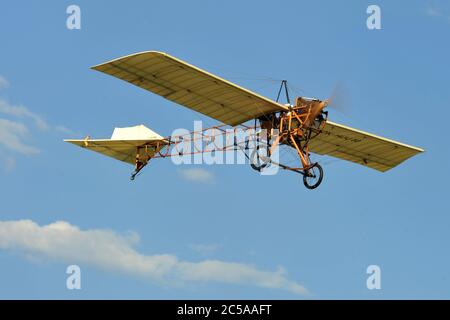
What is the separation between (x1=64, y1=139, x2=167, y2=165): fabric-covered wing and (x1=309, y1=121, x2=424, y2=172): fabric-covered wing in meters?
7.24

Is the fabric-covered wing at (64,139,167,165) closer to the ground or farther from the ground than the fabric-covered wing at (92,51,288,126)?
closer to the ground

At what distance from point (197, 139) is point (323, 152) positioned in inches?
241

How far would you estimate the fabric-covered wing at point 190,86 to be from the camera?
119ft

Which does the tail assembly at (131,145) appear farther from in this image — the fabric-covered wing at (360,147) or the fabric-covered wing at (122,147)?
the fabric-covered wing at (360,147)

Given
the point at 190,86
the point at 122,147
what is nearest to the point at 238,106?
the point at 190,86

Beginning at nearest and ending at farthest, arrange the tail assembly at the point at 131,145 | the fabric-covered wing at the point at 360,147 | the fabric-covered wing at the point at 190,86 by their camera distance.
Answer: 1. the fabric-covered wing at the point at 190,86
2. the fabric-covered wing at the point at 360,147
3. the tail assembly at the point at 131,145

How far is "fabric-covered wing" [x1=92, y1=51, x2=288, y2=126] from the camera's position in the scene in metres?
36.2

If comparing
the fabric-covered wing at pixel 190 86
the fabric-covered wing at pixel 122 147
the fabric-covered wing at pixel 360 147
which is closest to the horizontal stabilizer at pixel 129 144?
the fabric-covered wing at pixel 122 147

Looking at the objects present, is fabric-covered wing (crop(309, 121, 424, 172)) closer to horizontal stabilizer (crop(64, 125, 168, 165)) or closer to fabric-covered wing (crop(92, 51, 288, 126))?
fabric-covered wing (crop(92, 51, 288, 126))

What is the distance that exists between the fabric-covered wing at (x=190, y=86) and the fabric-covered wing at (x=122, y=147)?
5.15m

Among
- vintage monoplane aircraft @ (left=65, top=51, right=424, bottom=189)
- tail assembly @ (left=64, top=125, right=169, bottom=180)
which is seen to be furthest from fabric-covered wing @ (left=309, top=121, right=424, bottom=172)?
tail assembly @ (left=64, top=125, right=169, bottom=180)

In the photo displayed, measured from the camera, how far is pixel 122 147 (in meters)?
44.7
